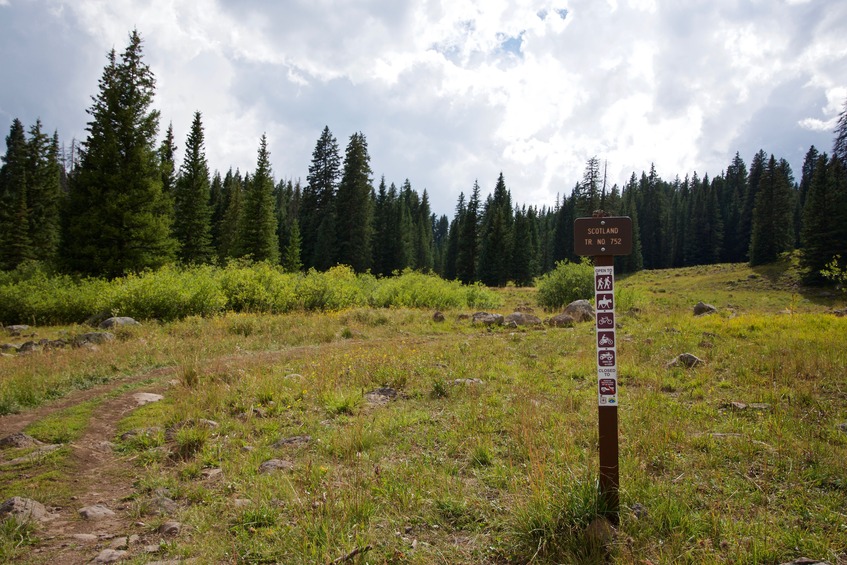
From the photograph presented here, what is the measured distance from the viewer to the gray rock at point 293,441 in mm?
6316

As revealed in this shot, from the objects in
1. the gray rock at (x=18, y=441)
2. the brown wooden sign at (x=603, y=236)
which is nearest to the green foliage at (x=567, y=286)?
the brown wooden sign at (x=603, y=236)

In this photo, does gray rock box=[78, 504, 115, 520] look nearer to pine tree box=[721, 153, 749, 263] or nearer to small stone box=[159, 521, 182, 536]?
small stone box=[159, 521, 182, 536]

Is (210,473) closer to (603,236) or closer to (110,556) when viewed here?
(110,556)

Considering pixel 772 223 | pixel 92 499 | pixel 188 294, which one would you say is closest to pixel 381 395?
pixel 92 499

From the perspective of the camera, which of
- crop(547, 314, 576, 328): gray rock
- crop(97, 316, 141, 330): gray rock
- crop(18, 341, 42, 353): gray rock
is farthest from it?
crop(547, 314, 576, 328): gray rock

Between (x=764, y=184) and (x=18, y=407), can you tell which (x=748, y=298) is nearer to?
(x=764, y=184)

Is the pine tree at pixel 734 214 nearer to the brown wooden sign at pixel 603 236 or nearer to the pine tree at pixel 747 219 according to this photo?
the pine tree at pixel 747 219

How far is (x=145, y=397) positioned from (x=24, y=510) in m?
4.59

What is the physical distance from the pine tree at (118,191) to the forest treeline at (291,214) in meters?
0.07

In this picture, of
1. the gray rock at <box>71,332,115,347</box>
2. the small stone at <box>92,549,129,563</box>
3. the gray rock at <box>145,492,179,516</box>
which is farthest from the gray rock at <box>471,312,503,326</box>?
the small stone at <box>92,549,129,563</box>

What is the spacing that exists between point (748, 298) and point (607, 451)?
170 ft

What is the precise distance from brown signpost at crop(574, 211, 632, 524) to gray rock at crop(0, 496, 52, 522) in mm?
5400

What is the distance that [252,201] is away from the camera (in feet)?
138

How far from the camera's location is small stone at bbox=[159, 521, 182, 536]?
4.23 m
